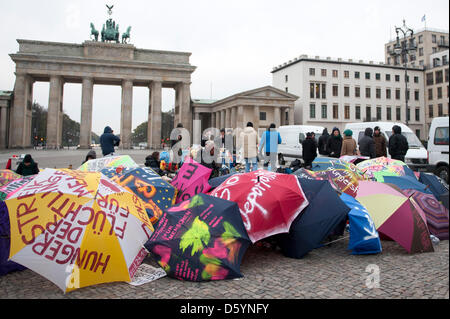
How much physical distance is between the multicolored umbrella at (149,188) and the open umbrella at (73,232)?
136 centimetres

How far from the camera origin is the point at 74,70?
4697cm

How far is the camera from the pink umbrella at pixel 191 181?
579 centimetres

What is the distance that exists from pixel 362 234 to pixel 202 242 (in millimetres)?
2379

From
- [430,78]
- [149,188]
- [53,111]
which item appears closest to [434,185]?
[149,188]

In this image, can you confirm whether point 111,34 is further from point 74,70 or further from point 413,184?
point 413,184

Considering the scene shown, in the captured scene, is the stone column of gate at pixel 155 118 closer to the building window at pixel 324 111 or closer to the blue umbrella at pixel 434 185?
the building window at pixel 324 111

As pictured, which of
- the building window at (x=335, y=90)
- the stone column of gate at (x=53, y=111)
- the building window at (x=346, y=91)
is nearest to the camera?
the stone column of gate at (x=53, y=111)

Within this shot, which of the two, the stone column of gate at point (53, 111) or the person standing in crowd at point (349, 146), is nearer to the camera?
the person standing in crowd at point (349, 146)

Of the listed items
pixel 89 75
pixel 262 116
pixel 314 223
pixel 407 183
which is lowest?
pixel 314 223

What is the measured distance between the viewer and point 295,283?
3590mm

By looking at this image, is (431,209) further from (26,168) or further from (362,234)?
(26,168)

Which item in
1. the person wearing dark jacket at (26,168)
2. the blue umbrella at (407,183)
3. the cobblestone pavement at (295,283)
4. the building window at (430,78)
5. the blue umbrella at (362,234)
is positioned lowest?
the cobblestone pavement at (295,283)

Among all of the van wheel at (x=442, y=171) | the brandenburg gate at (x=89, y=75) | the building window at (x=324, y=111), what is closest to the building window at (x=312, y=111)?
the building window at (x=324, y=111)
